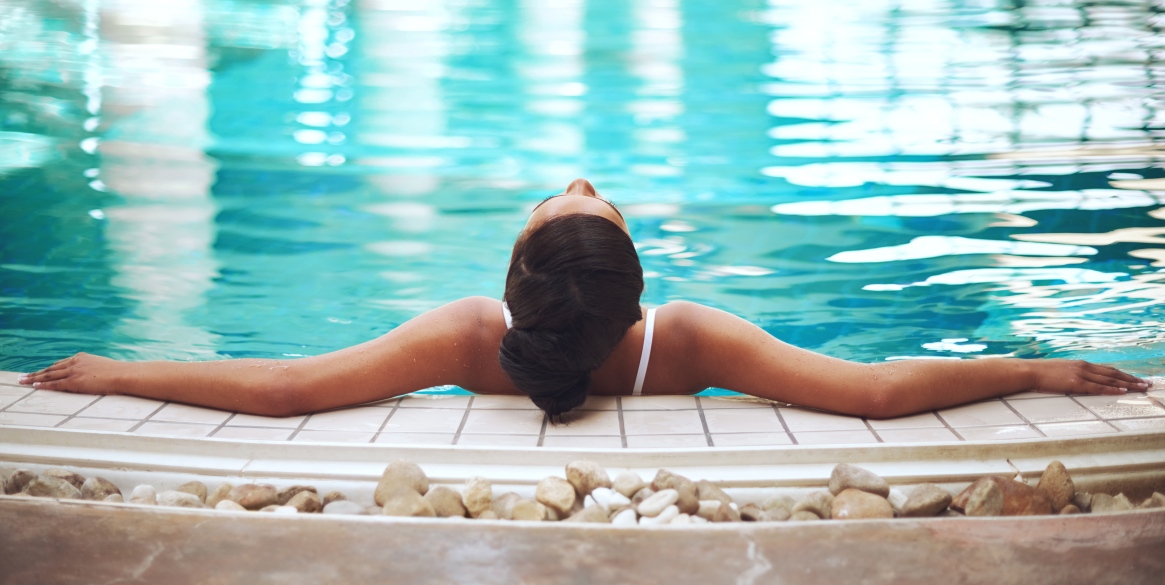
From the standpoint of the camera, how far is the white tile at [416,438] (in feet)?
8.22

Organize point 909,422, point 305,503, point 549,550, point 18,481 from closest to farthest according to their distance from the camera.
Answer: point 549,550 < point 305,503 < point 18,481 < point 909,422

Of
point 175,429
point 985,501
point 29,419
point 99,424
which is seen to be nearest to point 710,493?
point 985,501

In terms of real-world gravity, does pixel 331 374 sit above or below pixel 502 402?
above

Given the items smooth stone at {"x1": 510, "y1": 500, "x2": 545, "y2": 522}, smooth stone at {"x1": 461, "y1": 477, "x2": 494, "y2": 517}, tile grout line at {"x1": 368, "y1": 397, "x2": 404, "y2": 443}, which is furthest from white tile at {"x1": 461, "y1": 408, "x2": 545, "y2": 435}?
smooth stone at {"x1": 510, "y1": 500, "x2": 545, "y2": 522}

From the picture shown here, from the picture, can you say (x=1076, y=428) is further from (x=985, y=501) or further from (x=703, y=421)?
(x=703, y=421)

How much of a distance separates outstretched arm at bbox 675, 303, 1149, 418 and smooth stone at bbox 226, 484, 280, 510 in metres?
1.33

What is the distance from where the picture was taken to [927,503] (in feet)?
7.07

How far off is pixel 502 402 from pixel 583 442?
1.40ft

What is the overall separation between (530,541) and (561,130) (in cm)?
649

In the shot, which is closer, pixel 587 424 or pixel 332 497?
pixel 332 497

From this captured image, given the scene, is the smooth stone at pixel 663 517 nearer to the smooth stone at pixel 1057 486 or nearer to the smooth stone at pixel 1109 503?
the smooth stone at pixel 1057 486

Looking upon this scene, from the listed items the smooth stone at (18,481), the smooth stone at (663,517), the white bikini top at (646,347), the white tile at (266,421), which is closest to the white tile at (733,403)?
the white bikini top at (646,347)

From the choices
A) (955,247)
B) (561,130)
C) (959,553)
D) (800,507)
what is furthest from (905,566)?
(561,130)

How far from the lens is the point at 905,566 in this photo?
6.09 feet
